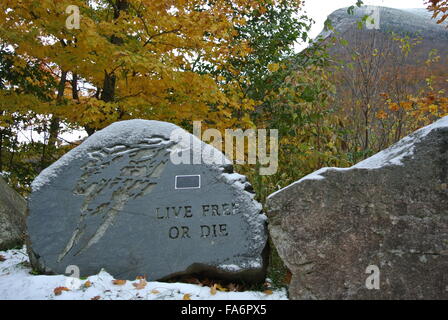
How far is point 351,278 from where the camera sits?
10.3 ft

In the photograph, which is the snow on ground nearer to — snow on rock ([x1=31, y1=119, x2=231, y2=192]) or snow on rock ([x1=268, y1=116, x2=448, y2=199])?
snow on rock ([x1=31, y1=119, x2=231, y2=192])

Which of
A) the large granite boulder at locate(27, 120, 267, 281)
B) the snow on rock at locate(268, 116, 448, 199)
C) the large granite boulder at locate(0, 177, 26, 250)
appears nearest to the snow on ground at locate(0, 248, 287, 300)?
the large granite boulder at locate(27, 120, 267, 281)

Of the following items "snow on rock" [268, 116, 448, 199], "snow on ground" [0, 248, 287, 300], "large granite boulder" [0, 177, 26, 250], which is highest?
"snow on rock" [268, 116, 448, 199]

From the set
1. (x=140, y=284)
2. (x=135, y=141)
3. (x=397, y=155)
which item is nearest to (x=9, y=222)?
(x=135, y=141)

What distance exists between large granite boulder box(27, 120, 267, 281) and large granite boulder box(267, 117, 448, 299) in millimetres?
553

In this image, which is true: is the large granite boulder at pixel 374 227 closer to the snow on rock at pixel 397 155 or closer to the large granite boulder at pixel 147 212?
the snow on rock at pixel 397 155

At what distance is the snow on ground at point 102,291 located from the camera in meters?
3.32

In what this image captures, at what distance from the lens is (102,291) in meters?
3.43

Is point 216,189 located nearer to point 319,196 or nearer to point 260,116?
point 319,196

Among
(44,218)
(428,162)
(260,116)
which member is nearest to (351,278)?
(428,162)

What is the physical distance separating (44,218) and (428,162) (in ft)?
12.3

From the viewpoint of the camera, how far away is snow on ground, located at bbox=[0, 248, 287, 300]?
3.32 metres

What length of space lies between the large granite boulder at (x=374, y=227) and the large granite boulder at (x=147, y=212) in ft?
1.82

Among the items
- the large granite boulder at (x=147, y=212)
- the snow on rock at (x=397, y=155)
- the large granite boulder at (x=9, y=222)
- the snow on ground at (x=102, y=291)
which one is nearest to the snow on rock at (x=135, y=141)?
the large granite boulder at (x=147, y=212)
